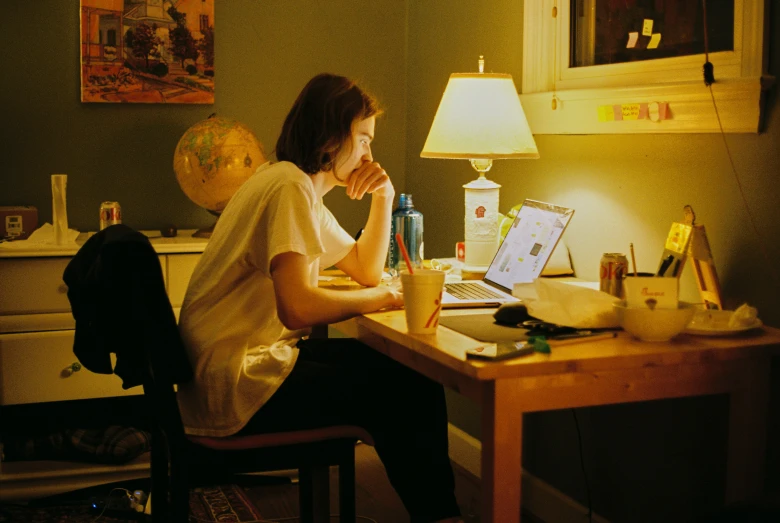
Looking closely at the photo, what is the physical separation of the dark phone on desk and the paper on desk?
1.76 m

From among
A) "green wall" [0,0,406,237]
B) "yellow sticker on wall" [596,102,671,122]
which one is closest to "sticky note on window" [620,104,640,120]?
"yellow sticker on wall" [596,102,671,122]

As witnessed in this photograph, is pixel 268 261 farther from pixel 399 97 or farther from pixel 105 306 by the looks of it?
pixel 399 97

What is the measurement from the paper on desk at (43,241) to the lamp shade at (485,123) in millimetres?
1277

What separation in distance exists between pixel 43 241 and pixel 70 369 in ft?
1.44

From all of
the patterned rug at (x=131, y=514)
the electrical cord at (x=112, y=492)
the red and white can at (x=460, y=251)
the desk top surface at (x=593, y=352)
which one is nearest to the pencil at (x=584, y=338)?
the desk top surface at (x=593, y=352)

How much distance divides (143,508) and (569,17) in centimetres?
198

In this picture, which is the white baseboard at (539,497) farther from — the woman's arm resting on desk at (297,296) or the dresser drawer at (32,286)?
the dresser drawer at (32,286)

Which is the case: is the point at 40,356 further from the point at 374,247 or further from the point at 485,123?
the point at 485,123

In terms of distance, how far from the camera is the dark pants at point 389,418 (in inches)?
75.0

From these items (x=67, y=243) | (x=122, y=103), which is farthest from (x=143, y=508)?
(x=122, y=103)

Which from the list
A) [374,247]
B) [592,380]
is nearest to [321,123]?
[374,247]

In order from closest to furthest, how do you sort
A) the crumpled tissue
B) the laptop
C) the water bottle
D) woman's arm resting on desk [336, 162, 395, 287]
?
the crumpled tissue < the laptop < woman's arm resting on desk [336, 162, 395, 287] < the water bottle

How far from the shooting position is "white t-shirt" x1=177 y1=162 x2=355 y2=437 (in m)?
1.90

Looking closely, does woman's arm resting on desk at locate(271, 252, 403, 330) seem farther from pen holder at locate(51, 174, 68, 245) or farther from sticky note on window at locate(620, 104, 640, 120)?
pen holder at locate(51, 174, 68, 245)
